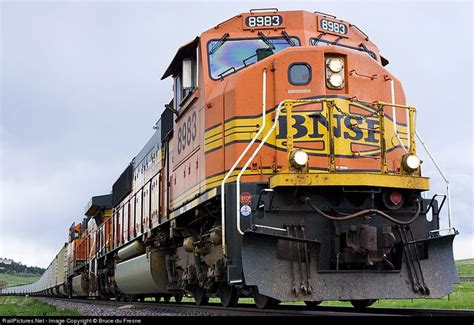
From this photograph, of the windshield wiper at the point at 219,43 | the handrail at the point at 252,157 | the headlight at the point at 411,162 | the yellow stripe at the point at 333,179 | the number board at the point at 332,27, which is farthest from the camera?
the number board at the point at 332,27

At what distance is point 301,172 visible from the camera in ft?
23.4

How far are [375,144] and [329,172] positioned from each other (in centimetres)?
89

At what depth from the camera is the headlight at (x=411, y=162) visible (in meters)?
7.50

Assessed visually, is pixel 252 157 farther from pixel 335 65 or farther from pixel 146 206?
pixel 146 206

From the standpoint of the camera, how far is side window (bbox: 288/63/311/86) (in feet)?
25.9

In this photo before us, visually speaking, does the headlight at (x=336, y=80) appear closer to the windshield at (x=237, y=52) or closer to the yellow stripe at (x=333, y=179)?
the windshield at (x=237, y=52)

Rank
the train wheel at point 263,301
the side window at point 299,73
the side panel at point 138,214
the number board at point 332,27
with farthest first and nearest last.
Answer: the side panel at point 138,214
the number board at point 332,27
the side window at point 299,73
the train wheel at point 263,301

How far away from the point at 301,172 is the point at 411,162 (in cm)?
137

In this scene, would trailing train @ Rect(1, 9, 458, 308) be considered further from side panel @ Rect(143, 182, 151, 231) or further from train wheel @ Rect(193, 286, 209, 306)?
side panel @ Rect(143, 182, 151, 231)

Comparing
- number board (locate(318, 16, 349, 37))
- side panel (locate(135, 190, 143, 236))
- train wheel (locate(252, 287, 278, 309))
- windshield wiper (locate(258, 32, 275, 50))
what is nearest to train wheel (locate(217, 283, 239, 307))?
train wheel (locate(252, 287, 278, 309))

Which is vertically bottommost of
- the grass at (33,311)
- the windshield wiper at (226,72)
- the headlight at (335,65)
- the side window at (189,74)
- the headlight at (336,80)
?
the grass at (33,311)

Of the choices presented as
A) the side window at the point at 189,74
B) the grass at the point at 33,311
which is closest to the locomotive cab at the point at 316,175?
the side window at the point at 189,74

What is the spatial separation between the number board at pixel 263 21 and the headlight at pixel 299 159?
2275 millimetres
